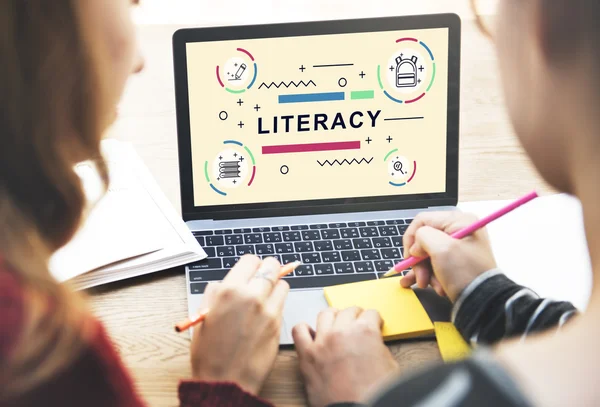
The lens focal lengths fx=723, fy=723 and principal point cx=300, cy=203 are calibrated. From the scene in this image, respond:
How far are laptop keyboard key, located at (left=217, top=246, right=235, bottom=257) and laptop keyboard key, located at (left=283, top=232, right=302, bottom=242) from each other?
0.07 metres

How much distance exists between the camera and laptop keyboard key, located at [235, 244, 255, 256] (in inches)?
37.0

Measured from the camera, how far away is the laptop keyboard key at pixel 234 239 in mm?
959

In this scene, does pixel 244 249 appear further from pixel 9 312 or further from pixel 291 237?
pixel 9 312

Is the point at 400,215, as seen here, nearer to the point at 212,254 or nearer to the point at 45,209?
the point at 212,254

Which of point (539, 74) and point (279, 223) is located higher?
point (539, 74)

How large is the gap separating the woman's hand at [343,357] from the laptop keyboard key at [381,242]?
0.55 feet

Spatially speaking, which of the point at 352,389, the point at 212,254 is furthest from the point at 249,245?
the point at 352,389

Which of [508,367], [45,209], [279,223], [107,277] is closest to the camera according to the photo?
[508,367]

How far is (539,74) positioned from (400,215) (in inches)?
20.0

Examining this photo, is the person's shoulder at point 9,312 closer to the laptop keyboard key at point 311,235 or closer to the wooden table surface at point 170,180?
the wooden table surface at point 170,180

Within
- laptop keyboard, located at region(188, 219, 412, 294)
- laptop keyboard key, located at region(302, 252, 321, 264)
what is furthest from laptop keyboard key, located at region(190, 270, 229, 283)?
laptop keyboard key, located at region(302, 252, 321, 264)

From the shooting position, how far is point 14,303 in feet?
1.57

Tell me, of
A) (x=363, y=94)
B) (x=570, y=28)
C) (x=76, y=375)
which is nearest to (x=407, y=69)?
(x=363, y=94)

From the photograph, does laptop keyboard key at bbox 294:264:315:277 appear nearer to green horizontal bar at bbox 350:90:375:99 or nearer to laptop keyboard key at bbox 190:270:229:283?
laptop keyboard key at bbox 190:270:229:283
